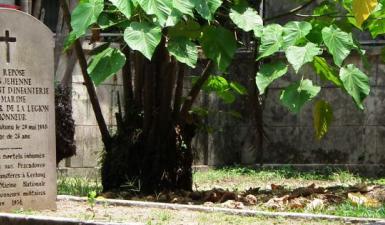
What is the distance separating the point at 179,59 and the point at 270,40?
85 centimetres

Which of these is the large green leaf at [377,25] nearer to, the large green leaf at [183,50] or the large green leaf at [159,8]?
the large green leaf at [183,50]

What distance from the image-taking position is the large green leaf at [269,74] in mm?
7406

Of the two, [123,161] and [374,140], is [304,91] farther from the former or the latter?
[374,140]

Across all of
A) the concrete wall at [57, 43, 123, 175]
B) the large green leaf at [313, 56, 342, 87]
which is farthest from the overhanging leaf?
the concrete wall at [57, 43, 123, 175]

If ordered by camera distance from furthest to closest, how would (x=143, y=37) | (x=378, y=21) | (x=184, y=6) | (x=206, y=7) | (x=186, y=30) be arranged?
(x=378, y=21) → (x=186, y=30) → (x=206, y=7) → (x=184, y=6) → (x=143, y=37)

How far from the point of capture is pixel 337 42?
7.39 meters

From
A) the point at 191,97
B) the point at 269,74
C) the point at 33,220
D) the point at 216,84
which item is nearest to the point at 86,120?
the point at 216,84

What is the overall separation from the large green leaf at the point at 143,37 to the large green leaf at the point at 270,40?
0.98m

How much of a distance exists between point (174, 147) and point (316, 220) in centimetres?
270

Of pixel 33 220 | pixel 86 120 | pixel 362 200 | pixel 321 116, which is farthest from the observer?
pixel 86 120

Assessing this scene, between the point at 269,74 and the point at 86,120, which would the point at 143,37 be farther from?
the point at 86,120

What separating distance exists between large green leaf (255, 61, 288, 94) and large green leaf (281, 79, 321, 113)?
6.8 inches

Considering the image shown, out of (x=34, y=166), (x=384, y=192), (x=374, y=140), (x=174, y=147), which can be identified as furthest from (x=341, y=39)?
(x=374, y=140)

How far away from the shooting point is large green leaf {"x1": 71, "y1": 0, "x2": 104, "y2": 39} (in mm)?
7090
